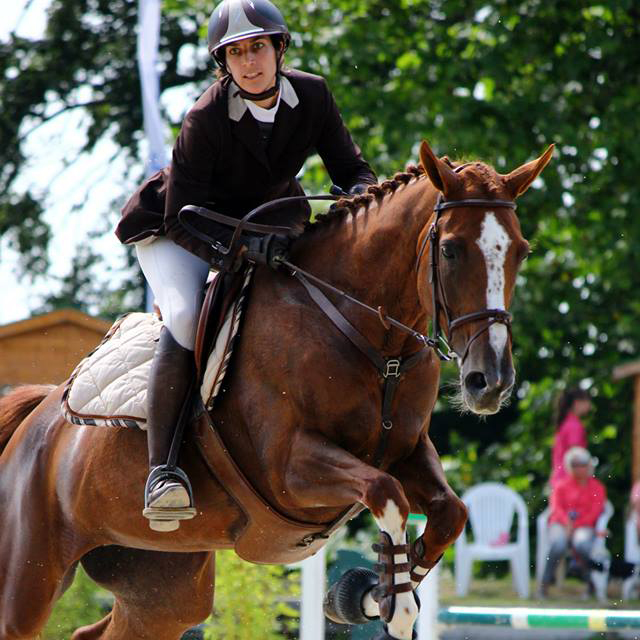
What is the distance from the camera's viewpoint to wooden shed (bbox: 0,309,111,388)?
8805 millimetres

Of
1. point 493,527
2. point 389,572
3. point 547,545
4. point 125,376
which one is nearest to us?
point 389,572

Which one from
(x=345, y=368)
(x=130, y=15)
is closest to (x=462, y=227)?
(x=345, y=368)


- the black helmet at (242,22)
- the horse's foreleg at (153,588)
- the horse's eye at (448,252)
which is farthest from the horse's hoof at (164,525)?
the black helmet at (242,22)

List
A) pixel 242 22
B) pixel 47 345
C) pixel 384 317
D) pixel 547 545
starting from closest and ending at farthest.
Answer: pixel 384 317 → pixel 242 22 → pixel 47 345 → pixel 547 545

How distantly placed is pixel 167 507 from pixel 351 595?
2.57 ft

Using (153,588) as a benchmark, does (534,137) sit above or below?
above

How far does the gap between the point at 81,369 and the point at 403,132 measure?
7.44 metres

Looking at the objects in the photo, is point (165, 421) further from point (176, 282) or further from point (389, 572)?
point (389, 572)

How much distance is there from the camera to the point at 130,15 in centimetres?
1585

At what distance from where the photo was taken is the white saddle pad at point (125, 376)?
505 cm

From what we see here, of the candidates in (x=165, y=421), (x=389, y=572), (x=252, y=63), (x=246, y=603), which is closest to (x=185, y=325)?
(x=165, y=421)

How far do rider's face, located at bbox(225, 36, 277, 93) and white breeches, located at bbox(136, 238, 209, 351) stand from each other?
30.1 inches

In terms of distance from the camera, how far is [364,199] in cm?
498

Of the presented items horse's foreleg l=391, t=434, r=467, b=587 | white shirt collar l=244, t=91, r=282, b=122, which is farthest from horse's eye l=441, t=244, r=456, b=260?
white shirt collar l=244, t=91, r=282, b=122
